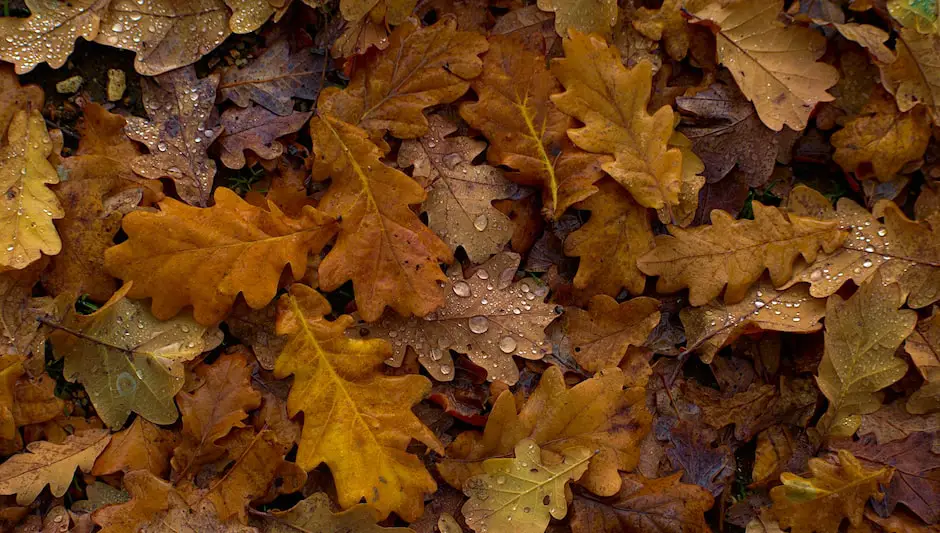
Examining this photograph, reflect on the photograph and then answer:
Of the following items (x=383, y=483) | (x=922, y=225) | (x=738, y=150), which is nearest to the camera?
(x=383, y=483)

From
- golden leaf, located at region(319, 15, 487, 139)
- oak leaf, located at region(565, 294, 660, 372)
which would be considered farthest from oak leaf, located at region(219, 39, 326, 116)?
oak leaf, located at region(565, 294, 660, 372)

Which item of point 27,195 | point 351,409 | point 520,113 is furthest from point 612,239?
point 27,195

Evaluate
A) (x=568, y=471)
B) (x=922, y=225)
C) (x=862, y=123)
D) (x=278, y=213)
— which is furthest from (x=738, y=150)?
(x=278, y=213)

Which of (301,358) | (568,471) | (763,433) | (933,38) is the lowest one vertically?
(763,433)

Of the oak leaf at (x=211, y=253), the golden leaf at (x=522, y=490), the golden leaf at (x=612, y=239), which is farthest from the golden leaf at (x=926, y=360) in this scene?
the oak leaf at (x=211, y=253)

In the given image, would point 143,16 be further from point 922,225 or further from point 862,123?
point 922,225

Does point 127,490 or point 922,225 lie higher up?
point 922,225

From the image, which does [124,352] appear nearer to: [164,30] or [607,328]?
[164,30]

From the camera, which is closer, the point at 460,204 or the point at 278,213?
the point at 278,213
